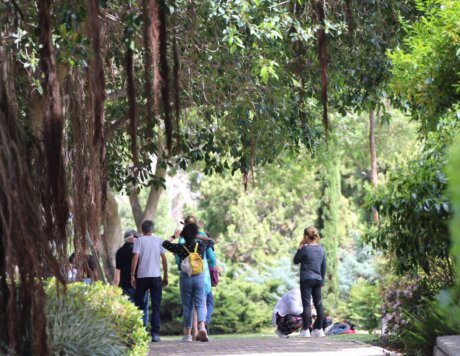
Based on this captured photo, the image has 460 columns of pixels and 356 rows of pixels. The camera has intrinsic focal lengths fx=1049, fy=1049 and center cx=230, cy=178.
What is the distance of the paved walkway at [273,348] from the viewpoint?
14.5 metres

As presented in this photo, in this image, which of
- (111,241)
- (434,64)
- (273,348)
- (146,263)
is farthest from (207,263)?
(111,241)

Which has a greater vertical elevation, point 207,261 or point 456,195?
point 207,261

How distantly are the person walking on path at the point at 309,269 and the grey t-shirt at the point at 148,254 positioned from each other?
2.63m

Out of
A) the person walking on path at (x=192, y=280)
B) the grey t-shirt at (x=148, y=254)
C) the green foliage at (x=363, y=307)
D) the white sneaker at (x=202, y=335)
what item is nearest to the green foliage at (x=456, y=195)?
the person walking on path at (x=192, y=280)

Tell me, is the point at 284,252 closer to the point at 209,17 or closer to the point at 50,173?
the point at 209,17

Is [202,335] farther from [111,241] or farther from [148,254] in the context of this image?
[111,241]

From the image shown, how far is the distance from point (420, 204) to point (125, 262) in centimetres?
683

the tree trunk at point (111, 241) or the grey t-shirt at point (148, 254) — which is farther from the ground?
the tree trunk at point (111, 241)

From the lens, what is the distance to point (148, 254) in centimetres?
1648

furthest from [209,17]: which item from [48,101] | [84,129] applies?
[48,101]

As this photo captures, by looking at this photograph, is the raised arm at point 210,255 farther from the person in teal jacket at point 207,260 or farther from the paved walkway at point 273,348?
the paved walkway at point 273,348

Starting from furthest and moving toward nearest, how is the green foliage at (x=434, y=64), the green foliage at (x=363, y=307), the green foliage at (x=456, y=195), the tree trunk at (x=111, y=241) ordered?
the green foliage at (x=363, y=307) < the tree trunk at (x=111, y=241) < the green foliage at (x=434, y=64) < the green foliage at (x=456, y=195)

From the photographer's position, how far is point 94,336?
1021cm

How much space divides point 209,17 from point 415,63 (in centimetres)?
295
